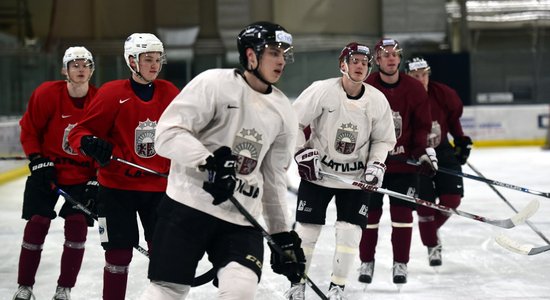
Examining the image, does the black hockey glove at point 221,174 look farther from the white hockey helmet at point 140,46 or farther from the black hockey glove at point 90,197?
the black hockey glove at point 90,197

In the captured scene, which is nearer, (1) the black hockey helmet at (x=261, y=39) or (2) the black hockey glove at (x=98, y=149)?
(1) the black hockey helmet at (x=261, y=39)

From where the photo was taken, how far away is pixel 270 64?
2.50 meters

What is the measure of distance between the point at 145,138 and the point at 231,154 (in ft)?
3.21

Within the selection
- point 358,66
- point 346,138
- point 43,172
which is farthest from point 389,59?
point 43,172

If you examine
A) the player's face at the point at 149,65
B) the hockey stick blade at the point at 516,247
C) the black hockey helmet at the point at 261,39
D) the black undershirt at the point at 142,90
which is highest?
the black hockey helmet at the point at 261,39

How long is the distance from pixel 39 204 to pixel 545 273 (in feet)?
8.33

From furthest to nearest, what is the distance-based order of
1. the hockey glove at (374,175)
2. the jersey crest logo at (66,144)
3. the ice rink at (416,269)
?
the ice rink at (416,269), the jersey crest logo at (66,144), the hockey glove at (374,175)

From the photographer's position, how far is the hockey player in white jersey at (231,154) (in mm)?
2430

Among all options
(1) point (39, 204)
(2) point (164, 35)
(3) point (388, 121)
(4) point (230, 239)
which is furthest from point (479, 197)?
(2) point (164, 35)

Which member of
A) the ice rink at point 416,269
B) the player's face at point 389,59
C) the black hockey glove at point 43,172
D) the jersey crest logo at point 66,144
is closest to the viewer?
the black hockey glove at point 43,172

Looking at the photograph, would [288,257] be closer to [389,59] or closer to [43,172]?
[43,172]

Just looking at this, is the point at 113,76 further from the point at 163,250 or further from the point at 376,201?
the point at 163,250

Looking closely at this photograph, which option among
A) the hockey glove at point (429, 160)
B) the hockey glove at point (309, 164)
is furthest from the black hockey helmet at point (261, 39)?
the hockey glove at point (429, 160)

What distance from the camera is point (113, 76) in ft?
43.9
